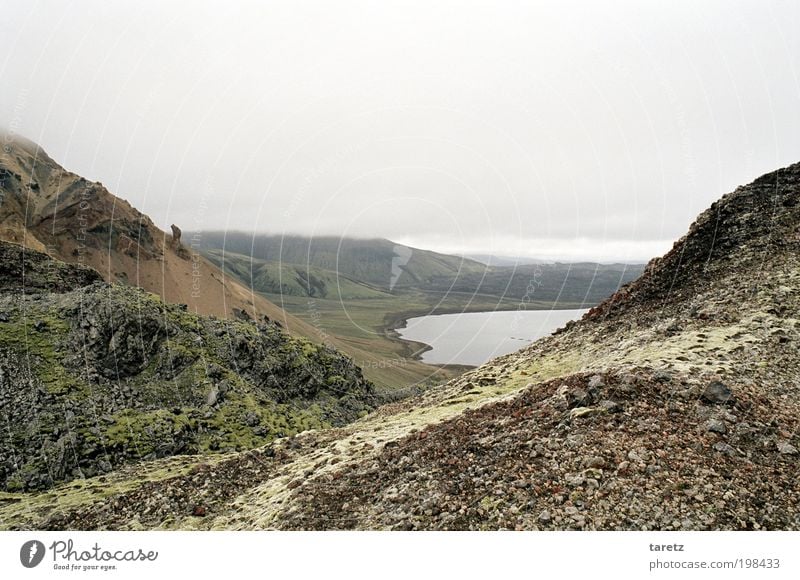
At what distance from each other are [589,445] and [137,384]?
28463mm

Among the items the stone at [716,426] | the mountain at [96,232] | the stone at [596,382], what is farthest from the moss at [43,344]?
the mountain at [96,232]

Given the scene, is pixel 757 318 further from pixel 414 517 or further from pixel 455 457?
pixel 414 517

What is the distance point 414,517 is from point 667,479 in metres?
6.17

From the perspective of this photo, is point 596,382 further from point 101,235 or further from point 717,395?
point 101,235

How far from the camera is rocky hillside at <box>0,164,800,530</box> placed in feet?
34.0

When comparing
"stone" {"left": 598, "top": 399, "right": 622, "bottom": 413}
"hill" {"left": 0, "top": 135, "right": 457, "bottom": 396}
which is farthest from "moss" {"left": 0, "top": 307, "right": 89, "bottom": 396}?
"hill" {"left": 0, "top": 135, "right": 457, "bottom": 396}

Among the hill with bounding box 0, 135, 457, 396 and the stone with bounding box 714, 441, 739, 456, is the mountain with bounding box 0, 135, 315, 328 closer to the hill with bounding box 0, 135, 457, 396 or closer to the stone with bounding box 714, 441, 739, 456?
the hill with bounding box 0, 135, 457, 396

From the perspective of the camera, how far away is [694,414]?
12.8 metres

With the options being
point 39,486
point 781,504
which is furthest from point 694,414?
point 39,486

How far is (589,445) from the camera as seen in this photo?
1180 cm

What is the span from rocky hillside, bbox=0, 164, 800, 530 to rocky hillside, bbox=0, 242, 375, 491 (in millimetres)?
3382

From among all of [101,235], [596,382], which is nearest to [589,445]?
[596,382]

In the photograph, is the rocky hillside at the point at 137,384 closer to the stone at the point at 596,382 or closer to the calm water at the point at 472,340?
the stone at the point at 596,382

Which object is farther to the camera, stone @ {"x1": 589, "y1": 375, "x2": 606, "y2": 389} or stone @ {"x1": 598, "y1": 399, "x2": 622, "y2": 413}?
stone @ {"x1": 589, "y1": 375, "x2": 606, "y2": 389}
